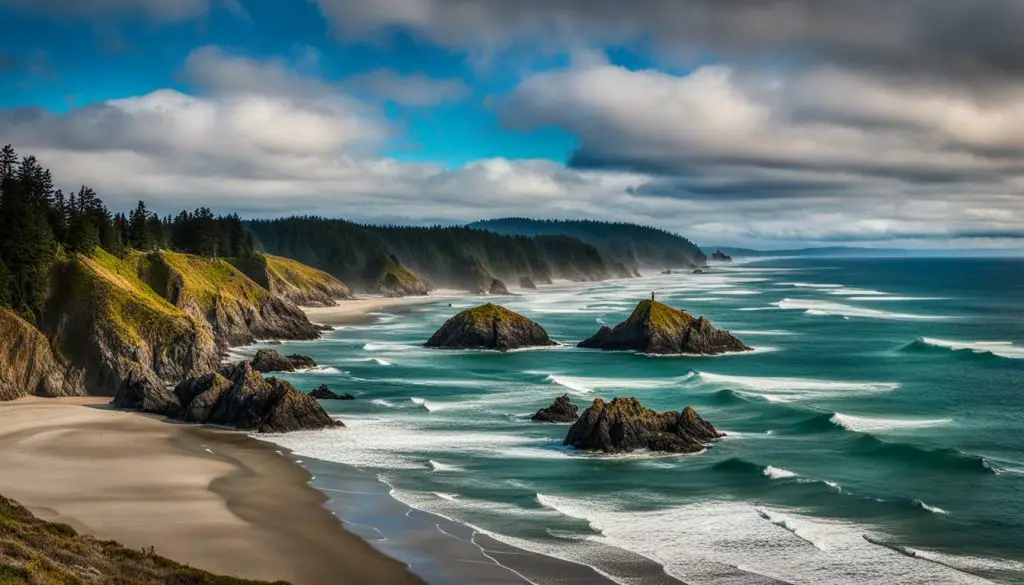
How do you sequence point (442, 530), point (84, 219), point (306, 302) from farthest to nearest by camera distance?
point (306, 302), point (84, 219), point (442, 530)

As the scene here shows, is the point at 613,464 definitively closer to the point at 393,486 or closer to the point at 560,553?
the point at 393,486

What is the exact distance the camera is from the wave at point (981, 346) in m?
95.8

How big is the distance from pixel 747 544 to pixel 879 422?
29937mm

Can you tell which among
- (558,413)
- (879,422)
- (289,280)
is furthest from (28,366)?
(289,280)

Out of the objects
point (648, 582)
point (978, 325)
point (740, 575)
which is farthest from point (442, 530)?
point (978, 325)

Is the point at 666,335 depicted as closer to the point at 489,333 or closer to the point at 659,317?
the point at 659,317

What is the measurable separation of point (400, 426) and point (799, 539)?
31022mm

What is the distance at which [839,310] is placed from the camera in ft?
529

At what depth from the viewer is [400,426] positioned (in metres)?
62.0

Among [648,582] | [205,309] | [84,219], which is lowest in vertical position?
[648,582]

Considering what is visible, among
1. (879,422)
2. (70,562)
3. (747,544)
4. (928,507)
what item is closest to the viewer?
(70,562)

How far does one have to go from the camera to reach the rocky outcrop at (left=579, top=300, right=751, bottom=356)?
9919cm

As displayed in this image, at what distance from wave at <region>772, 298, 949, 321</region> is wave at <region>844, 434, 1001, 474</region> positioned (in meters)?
95.4

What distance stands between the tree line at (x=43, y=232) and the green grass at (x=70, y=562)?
47.0 m
